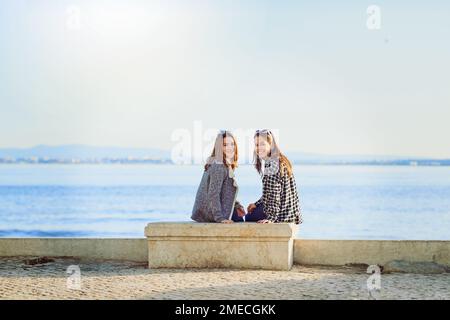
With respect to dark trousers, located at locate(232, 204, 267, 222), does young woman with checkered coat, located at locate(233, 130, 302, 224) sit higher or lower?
higher

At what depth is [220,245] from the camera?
10.1 metres

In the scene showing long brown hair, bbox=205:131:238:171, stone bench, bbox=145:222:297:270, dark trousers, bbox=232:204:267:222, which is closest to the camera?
stone bench, bbox=145:222:297:270

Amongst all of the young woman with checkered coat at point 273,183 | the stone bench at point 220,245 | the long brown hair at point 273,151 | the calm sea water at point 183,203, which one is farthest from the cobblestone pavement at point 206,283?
the calm sea water at point 183,203

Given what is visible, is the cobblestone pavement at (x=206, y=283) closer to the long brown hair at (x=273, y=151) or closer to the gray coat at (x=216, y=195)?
the gray coat at (x=216, y=195)

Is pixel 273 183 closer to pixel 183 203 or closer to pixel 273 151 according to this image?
pixel 273 151

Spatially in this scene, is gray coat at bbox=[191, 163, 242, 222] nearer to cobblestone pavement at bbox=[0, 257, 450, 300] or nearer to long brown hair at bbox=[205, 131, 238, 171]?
long brown hair at bbox=[205, 131, 238, 171]

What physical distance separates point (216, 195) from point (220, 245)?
61cm

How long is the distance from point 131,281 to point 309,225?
3777cm

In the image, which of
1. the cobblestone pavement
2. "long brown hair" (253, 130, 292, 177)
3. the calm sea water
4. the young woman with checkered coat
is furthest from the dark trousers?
the calm sea water

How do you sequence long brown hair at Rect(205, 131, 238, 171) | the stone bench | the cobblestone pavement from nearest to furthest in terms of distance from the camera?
the cobblestone pavement, the stone bench, long brown hair at Rect(205, 131, 238, 171)

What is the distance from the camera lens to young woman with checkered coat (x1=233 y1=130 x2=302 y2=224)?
10.3 m

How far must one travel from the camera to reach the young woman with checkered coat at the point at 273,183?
10.3 m
